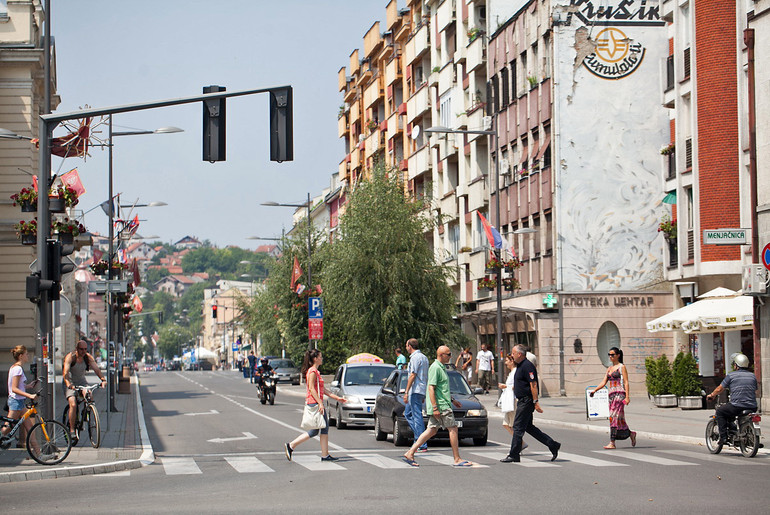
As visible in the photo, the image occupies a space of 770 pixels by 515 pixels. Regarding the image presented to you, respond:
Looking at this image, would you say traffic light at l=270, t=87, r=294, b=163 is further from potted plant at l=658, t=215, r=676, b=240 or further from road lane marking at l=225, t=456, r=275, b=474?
potted plant at l=658, t=215, r=676, b=240

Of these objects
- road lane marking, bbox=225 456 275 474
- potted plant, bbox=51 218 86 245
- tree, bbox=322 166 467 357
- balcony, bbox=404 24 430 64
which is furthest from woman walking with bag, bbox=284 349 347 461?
balcony, bbox=404 24 430 64

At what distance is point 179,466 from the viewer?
60.4 ft

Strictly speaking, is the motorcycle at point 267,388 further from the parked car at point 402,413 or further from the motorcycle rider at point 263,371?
the parked car at point 402,413

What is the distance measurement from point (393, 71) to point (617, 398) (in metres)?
55.9

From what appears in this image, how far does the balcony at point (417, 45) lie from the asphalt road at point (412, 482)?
1769 inches

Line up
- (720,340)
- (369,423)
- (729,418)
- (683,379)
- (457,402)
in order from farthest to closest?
(720,340), (683,379), (369,423), (457,402), (729,418)

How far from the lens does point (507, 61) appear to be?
166ft

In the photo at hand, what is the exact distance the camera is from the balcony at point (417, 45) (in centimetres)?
6592

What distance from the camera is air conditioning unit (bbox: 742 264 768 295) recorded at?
29109 mm

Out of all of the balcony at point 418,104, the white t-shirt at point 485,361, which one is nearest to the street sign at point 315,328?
the white t-shirt at point 485,361

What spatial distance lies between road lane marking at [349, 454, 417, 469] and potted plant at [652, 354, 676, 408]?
576 inches

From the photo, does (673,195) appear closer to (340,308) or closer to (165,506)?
(340,308)

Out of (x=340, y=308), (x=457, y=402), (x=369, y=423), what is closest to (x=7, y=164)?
(x=340, y=308)

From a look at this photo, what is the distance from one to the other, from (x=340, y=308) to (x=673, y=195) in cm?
1551
